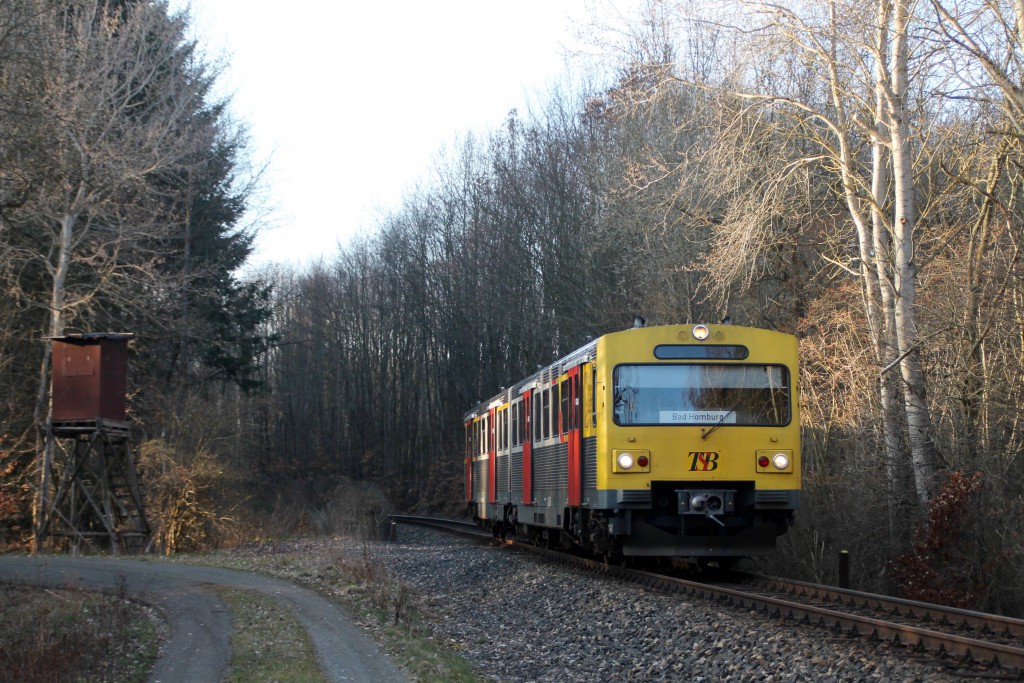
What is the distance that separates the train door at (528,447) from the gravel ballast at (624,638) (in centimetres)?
206

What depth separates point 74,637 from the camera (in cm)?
1168

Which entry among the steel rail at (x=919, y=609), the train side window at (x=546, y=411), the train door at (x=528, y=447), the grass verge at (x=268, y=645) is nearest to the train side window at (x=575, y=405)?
the train side window at (x=546, y=411)

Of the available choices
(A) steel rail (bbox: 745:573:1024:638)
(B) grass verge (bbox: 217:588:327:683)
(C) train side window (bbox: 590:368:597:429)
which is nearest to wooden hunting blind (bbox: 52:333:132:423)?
(B) grass verge (bbox: 217:588:327:683)

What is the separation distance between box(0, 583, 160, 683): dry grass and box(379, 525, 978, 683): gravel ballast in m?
3.17

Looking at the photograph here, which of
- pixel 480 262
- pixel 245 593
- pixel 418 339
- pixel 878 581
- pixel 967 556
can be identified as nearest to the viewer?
pixel 967 556

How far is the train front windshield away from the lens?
529 inches

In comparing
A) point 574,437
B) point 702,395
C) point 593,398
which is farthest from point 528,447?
point 702,395

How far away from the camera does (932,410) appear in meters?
13.7

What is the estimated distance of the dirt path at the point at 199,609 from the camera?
9.81 m

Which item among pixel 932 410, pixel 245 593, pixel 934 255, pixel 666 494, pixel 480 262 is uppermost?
pixel 480 262

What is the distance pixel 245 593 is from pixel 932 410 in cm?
922

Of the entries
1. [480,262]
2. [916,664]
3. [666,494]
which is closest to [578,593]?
[666,494]

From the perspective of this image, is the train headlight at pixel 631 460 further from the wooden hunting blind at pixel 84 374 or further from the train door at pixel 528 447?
the wooden hunting blind at pixel 84 374

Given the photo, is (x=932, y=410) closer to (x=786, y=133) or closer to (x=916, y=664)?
(x=786, y=133)
